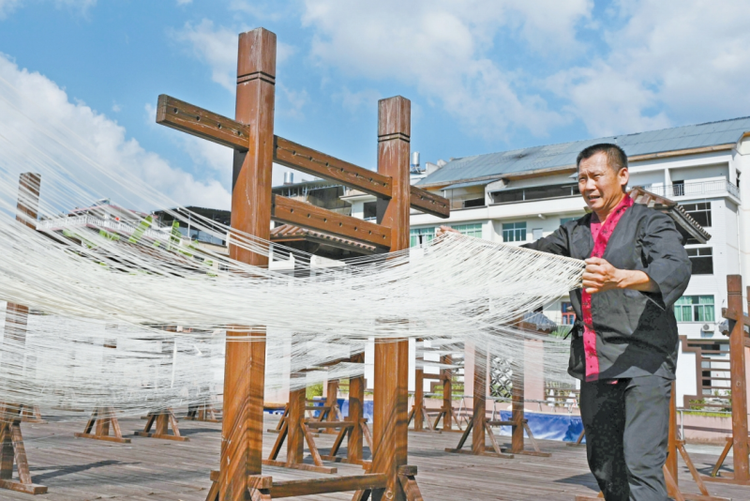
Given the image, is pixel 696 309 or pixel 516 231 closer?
pixel 696 309

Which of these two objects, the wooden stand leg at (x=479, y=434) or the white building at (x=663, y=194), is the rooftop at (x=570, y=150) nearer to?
the white building at (x=663, y=194)

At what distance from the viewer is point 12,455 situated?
15.8ft

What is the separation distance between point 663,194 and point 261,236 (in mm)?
25973

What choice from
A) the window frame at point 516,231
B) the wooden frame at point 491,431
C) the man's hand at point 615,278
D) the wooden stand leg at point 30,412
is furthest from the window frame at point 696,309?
the man's hand at point 615,278

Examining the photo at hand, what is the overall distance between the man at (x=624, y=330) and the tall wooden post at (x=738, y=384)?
4121 millimetres

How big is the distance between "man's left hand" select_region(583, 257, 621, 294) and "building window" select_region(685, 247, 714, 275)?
24884 mm

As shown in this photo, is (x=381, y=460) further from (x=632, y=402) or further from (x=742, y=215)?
(x=742, y=215)

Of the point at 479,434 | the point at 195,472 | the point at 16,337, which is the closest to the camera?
the point at 16,337

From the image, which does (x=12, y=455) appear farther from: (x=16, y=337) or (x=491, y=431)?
(x=491, y=431)

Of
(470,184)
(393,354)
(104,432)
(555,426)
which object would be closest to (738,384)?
(393,354)

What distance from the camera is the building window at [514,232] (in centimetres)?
2891

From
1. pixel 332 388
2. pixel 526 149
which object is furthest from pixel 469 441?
pixel 526 149

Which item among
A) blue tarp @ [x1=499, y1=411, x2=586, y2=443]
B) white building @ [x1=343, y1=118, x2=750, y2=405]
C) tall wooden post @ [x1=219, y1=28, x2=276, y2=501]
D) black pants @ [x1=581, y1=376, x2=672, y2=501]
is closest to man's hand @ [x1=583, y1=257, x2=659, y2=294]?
black pants @ [x1=581, y1=376, x2=672, y2=501]

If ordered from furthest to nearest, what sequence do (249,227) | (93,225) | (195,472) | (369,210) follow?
(369,210) → (195,472) → (249,227) → (93,225)
